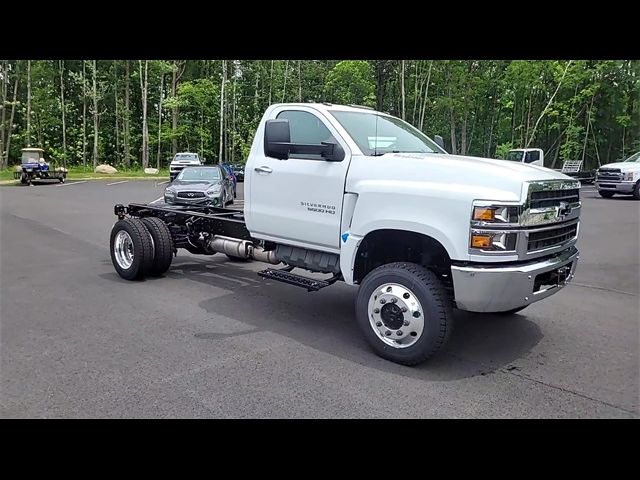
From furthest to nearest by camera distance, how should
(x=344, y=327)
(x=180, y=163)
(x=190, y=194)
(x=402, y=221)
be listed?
(x=180, y=163), (x=190, y=194), (x=344, y=327), (x=402, y=221)

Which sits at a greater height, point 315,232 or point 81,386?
point 315,232

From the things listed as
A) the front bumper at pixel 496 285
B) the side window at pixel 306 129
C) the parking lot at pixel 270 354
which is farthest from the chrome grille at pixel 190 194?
the front bumper at pixel 496 285

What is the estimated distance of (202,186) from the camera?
15109 millimetres

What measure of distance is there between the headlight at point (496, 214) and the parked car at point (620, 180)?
21.9m

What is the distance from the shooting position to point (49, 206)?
18656mm

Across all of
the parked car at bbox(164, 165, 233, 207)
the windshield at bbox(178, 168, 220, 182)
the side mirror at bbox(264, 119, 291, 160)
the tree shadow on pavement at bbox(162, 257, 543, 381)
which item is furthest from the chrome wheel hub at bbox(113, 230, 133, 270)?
the windshield at bbox(178, 168, 220, 182)

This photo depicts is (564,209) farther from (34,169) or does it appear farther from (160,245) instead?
Result: (34,169)

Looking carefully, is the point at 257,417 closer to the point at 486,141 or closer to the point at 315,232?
the point at 315,232

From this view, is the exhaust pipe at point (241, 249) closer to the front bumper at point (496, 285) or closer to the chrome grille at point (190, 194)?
the front bumper at point (496, 285)

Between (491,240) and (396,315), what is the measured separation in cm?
108

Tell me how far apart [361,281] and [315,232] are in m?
0.71

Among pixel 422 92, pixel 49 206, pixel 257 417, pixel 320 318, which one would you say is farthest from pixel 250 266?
pixel 422 92

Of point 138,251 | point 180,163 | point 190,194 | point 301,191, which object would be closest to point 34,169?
point 180,163

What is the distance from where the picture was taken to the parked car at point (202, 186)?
14.4m
